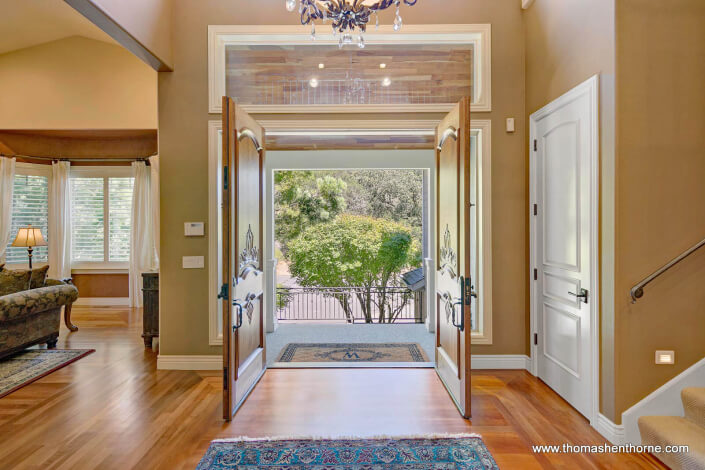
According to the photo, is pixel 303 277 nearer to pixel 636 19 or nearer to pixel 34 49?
pixel 34 49

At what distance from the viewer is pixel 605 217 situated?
2537 mm

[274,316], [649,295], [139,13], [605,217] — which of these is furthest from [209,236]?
[649,295]

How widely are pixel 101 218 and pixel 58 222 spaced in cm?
64

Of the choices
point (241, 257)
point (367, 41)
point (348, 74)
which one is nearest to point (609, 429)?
point (241, 257)

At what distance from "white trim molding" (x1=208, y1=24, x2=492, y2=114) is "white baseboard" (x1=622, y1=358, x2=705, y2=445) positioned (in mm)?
2548

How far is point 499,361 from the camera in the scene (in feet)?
12.3

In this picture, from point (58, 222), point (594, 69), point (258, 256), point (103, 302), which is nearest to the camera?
point (594, 69)

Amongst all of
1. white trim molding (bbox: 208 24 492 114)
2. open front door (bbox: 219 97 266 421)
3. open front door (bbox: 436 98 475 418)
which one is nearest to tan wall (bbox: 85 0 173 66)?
white trim molding (bbox: 208 24 492 114)

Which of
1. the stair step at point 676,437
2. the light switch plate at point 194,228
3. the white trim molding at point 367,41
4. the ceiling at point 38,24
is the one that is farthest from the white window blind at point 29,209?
the stair step at point 676,437

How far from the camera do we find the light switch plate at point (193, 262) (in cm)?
373

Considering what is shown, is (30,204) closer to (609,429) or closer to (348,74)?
(348,74)

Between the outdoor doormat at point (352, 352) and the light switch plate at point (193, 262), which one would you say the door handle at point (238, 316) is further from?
the outdoor doormat at point (352, 352)

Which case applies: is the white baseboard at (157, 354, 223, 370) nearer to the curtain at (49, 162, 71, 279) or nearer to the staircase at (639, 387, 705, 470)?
the staircase at (639, 387, 705, 470)

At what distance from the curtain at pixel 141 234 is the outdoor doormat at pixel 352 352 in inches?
142
